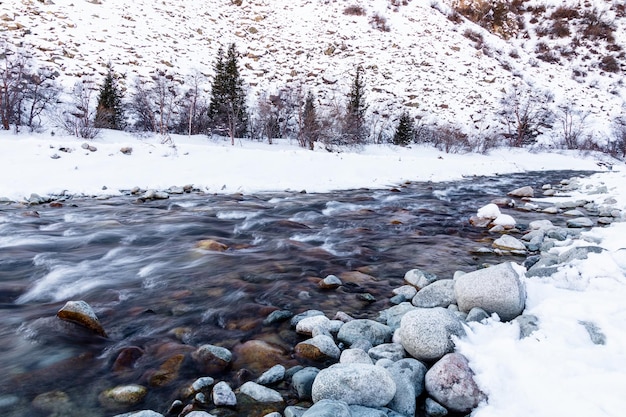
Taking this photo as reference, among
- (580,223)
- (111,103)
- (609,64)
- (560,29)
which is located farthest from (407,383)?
(560,29)

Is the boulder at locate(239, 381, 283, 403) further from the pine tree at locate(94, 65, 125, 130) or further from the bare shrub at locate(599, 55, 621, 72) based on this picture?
the bare shrub at locate(599, 55, 621, 72)

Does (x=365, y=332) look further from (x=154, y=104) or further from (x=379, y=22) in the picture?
(x=379, y=22)

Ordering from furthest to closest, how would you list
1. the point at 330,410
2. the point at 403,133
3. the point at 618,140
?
the point at 618,140
the point at 403,133
the point at 330,410

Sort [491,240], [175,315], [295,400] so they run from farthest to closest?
[491,240], [175,315], [295,400]

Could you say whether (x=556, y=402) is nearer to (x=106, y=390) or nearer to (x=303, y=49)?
(x=106, y=390)

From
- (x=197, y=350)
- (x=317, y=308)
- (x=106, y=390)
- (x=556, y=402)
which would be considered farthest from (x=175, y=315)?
(x=556, y=402)

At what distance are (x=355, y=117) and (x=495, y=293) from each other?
2456 centimetres

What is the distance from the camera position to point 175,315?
2.74m

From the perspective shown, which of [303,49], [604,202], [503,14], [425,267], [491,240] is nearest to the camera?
[425,267]

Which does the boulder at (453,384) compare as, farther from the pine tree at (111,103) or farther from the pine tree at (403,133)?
the pine tree at (403,133)

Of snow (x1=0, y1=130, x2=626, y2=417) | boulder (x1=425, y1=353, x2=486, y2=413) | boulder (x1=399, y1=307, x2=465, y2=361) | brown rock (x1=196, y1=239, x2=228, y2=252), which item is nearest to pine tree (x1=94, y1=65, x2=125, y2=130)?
snow (x1=0, y1=130, x2=626, y2=417)

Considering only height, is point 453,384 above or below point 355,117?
below

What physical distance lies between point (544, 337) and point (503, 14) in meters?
58.4

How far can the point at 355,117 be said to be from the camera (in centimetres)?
2578
